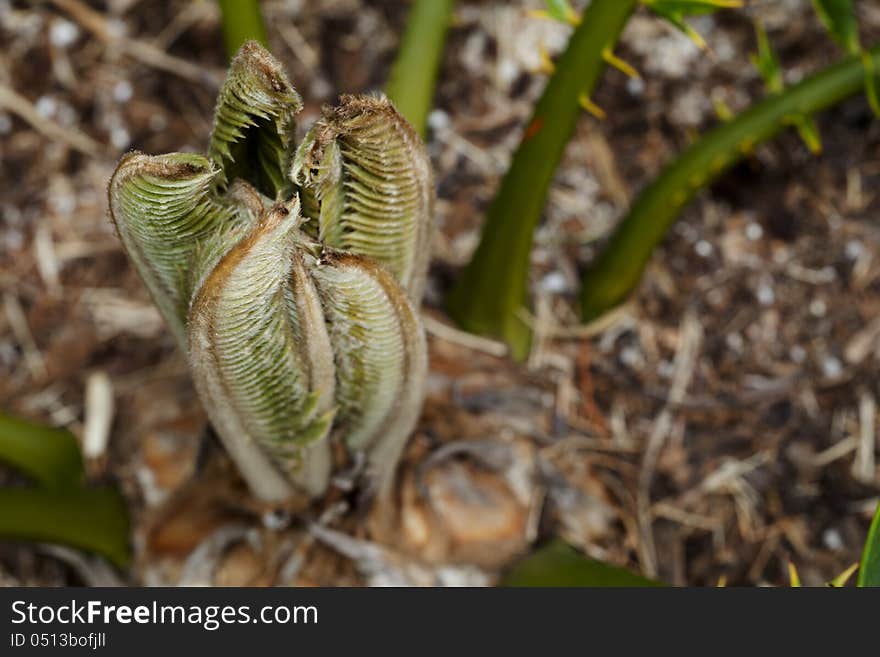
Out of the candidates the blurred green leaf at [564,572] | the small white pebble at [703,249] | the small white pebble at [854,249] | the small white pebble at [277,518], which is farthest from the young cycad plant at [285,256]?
the small white pebble at [854,249]

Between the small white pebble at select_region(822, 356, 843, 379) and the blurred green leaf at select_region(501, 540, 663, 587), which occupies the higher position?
the small white pebble at select_region(822, 356, 843, 379)

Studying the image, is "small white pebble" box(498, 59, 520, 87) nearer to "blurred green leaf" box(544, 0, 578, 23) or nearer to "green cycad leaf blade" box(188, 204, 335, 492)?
"blurred green leaf" box(544, 0, 578, 23)

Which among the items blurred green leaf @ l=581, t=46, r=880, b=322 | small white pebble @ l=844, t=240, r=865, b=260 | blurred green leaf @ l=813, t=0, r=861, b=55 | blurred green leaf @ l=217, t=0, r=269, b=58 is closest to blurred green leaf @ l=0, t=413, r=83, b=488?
blurred green leaf @ l=217, t=0, r=269, b=58

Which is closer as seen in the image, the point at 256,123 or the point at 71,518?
the point at 256,123

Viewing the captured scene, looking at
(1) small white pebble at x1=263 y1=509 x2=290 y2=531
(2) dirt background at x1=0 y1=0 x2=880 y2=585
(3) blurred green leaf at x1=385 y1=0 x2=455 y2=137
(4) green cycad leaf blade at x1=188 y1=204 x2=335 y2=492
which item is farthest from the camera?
(2) dirt background at x1=0 y1=0 x2=880 y2=585

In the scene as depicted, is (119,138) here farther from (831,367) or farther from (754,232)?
(831,367)

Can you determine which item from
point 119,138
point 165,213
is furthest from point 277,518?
point 119,138

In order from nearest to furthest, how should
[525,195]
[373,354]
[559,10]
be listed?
[373,354]
[559,10]
[525,195]
